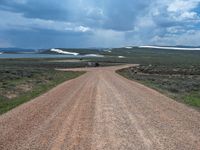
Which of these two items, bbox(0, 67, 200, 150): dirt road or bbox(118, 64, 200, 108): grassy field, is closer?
bbox(0, 67, 200, 150): dirt road

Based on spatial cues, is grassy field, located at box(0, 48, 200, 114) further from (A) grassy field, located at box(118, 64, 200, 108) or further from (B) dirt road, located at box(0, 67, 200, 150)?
(B) dirt road, located at box(0, 67, 200, 150)

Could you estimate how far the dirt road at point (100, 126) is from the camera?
33.9ft

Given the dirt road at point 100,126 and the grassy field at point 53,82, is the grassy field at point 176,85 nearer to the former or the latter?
the grassy field at point 53,82

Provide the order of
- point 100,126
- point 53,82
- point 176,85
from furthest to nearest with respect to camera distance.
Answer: point 53,82 → point 176,85 → point 100,126

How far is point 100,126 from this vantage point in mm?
13094

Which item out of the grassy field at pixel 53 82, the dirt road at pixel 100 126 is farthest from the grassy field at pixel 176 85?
the dirt road at pixel 100 126

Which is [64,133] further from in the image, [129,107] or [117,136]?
[129,107]

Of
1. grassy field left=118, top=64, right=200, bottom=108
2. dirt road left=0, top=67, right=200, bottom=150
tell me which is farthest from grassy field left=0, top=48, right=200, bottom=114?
dirt road left=0, top=67, right=200, bottom=150

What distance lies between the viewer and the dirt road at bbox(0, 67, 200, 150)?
1034cm

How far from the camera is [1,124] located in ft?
44.2

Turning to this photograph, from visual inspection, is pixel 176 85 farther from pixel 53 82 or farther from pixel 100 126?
pixel 100 126

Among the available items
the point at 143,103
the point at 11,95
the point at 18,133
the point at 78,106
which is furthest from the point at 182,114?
the point at 11,95

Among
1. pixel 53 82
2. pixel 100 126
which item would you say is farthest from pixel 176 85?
pixel 100 126

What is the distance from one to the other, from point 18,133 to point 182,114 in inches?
305
